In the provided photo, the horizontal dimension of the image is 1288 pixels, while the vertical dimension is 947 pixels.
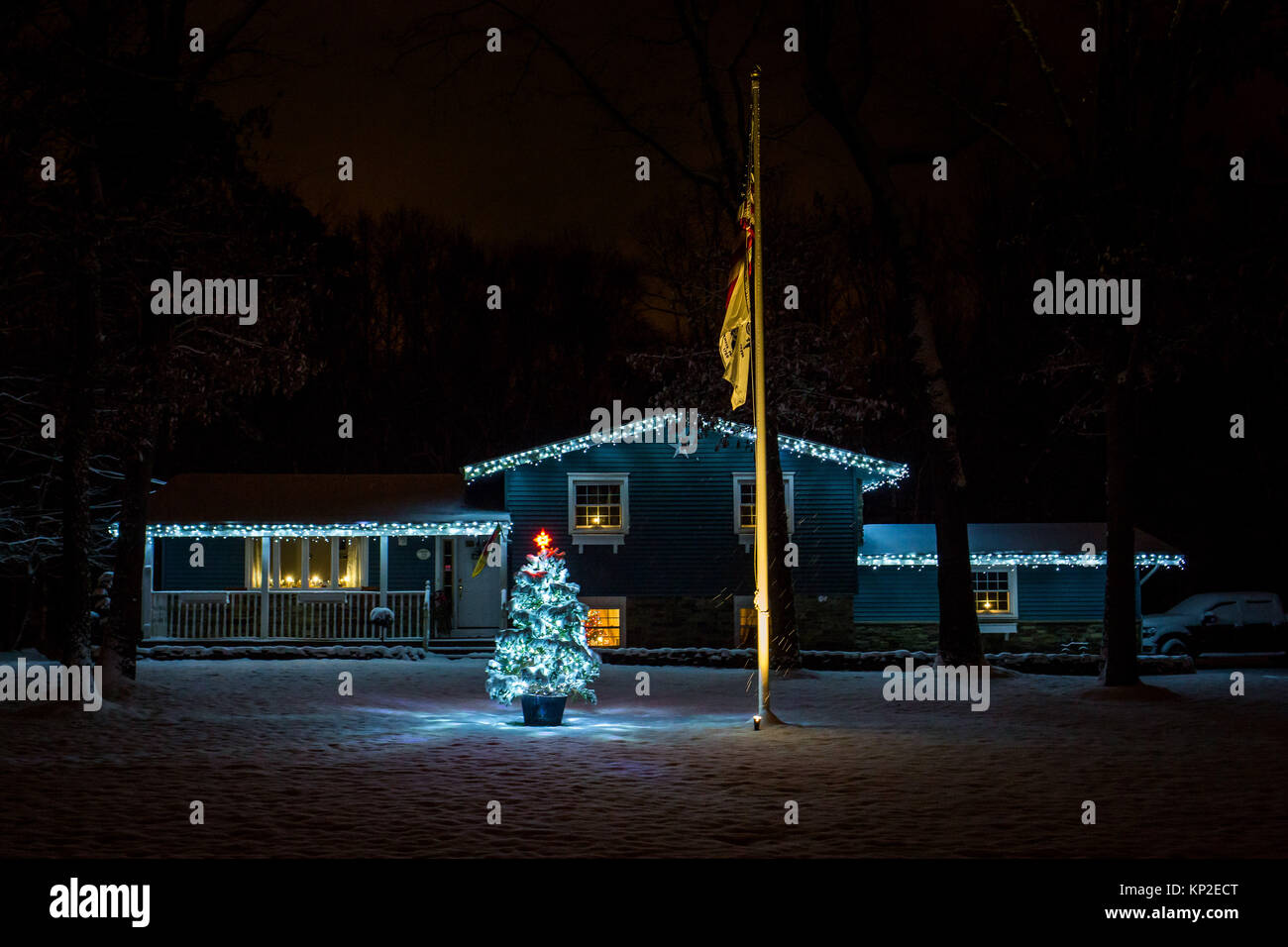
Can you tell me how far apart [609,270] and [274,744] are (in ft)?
119

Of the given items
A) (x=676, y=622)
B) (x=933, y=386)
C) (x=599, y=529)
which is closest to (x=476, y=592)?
(x=599, y=529)

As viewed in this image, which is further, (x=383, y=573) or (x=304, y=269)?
(x=383, y=573)

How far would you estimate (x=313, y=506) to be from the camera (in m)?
34.7

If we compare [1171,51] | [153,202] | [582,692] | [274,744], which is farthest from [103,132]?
[1171,51]

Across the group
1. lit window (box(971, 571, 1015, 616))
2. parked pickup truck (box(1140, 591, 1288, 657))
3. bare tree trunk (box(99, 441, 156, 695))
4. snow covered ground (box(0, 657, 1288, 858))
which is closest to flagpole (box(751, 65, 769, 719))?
snow covered ground (box(0, 657, 1288, 858))

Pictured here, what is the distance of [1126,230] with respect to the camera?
2022 cm

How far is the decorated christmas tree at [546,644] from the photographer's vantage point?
57.7 feet

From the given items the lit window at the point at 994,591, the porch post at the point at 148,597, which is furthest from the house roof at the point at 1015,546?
the porch post at the point at 148,597

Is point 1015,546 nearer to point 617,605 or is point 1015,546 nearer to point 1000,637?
point 1000,637

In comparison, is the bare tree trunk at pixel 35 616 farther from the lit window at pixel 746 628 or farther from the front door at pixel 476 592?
the lit window at pixel 746 628

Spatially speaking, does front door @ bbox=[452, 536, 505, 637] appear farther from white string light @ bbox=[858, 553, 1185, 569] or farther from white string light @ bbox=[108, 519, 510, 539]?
white string light @ bbox=[858, 553, 1185, 569]

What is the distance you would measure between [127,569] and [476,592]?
1456cm

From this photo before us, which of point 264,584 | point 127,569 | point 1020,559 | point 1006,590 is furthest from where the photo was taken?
point 1006,590

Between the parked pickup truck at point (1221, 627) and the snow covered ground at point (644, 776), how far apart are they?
11.7 meters
